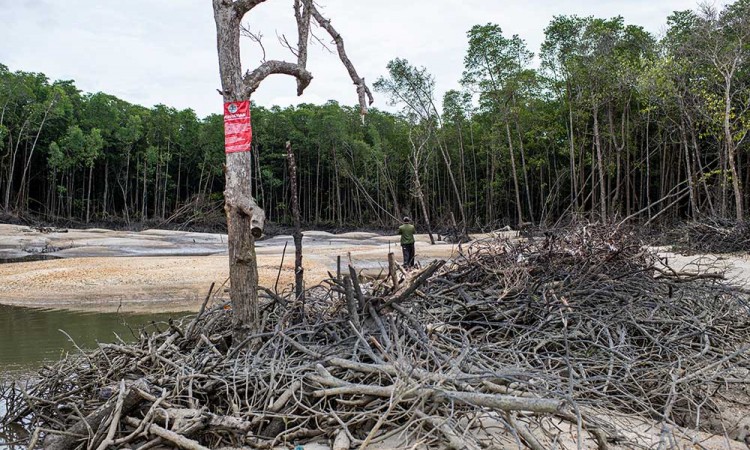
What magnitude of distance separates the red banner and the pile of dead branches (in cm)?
1317

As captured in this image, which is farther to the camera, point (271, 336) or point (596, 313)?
point (596, 313)

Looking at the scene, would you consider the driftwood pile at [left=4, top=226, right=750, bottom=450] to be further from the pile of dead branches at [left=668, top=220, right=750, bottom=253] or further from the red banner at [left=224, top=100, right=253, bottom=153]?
the pile of dead branches at [left=668, top=220, right=750, bottom=253]

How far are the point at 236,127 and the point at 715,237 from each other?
14.3m

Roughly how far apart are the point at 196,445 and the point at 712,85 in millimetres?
23808

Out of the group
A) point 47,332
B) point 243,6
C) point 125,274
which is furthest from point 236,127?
point 125,274

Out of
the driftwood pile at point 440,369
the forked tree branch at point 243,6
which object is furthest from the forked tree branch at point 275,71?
the driftwood pile at point 440,369

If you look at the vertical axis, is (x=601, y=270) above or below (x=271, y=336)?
above

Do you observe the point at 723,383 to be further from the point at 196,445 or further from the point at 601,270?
the point at 196,445

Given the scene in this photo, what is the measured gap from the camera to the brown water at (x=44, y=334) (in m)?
6.92

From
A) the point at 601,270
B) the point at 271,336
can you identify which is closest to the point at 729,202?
the point at 601,270

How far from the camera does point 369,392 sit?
11.2ft

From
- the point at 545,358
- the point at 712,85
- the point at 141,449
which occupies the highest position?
the point at 712,85

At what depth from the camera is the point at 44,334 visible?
9.21 m

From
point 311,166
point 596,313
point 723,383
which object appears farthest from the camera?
point 311,166
